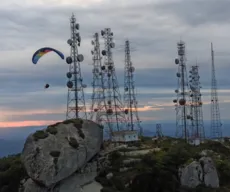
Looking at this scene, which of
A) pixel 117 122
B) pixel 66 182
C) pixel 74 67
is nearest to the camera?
pixel 66 182

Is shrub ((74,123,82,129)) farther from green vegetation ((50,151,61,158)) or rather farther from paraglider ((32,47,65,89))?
paraglider ((32,47,65,89))

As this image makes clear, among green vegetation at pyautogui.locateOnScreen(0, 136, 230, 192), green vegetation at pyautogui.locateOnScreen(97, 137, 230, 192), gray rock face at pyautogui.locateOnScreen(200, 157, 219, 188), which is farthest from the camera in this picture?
gray rock face at pyautogui.locateOnScreen(200, 157, 219, 188)

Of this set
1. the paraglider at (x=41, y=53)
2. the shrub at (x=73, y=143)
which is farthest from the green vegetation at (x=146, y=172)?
the paraglider at (x=41, y=53)

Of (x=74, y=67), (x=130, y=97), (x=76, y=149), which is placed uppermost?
(x=74, y=67)

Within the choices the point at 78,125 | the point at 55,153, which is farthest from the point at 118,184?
the point at 78,125

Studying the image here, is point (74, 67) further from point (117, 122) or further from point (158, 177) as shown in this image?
point (158, 177)

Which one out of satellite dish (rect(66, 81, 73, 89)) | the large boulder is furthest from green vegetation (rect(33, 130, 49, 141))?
satellite dish (rect(66, 81, 73, 89))

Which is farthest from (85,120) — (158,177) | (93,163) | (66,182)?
(158,177)
